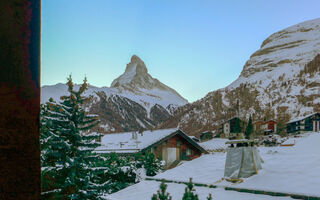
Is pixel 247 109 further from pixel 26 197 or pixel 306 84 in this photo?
pixel 26 197

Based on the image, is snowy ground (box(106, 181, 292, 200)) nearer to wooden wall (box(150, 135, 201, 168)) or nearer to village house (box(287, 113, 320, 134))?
wooden wall (box(150, 135, 201, 168))

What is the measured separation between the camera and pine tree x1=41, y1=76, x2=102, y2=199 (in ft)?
37.0

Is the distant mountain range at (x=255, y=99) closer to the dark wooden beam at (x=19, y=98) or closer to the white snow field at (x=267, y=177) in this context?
the white snow field at (x=267, y=177)

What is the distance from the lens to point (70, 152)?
39.8 feet

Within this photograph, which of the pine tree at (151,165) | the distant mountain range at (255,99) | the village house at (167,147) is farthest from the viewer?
the distant mountain range at (255,99)

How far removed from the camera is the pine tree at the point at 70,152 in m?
11.3

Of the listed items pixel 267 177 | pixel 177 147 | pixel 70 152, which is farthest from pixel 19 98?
pixel 177 147

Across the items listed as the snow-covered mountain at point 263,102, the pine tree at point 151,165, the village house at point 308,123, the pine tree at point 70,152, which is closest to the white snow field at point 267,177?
the pine tree at point 70,152

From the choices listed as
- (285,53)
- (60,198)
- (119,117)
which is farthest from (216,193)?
(285,53)

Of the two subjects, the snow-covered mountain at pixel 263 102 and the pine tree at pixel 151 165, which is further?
the snow-covered mountain at pixel 263 102

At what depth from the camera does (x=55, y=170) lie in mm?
11641

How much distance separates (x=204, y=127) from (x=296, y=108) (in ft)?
88.7

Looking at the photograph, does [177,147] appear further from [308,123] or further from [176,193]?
[308,123]

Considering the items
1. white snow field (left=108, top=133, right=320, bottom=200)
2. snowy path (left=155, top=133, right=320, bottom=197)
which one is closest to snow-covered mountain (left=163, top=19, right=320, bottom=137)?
snowy path (left=155, top=133, right=320, bottom=197)
